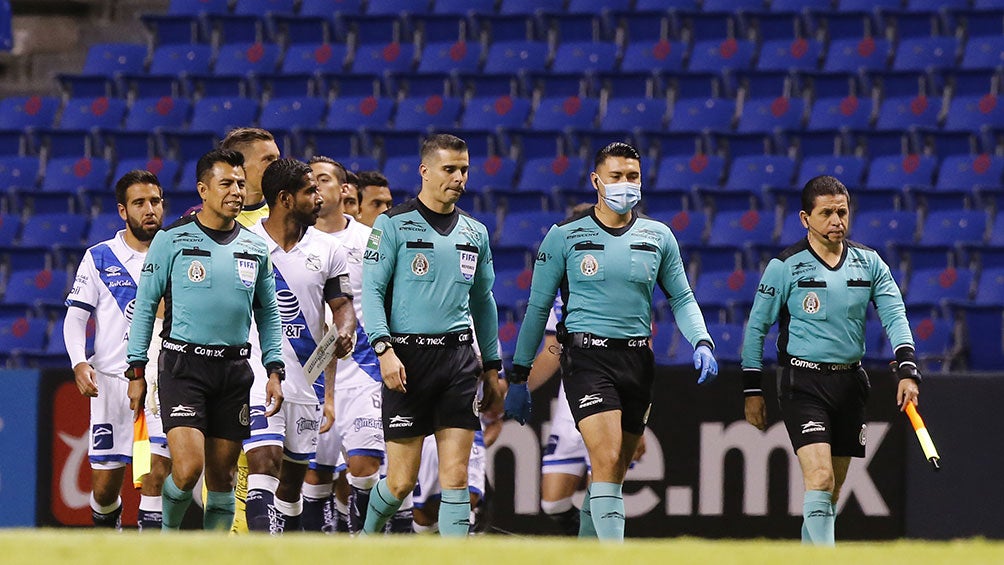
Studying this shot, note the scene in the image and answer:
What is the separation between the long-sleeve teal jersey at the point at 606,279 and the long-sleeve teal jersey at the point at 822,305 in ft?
1.91

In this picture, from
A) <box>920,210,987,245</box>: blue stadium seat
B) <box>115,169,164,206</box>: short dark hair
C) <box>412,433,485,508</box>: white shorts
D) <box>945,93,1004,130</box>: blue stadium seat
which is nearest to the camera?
<box>115,169,164,206</box>: short dark hair

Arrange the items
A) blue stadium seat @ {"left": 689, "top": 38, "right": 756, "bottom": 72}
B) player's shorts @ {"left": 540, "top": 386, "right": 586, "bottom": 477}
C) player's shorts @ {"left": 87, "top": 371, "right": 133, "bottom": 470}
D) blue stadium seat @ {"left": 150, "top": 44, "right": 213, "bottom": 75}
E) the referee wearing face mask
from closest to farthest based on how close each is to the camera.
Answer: the referee wearing face mask → player's shorts @ {"left": 87, "top": 371, "right": 133, "bottom": 470} → player's shorts @ {"left": 540, "top": 386, "right": 586, "bottom": 477} → blue stadium seat @ {"left": 689, "top": 38, "right": 756, "bottom": 72} → blue stadium seat @ {"left": 150, "top": 44, "right": 213, "bottom": 75}

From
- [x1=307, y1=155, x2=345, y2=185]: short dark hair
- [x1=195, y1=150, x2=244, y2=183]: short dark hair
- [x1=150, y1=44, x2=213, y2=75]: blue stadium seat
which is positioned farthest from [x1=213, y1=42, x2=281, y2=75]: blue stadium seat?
[x1=195, y1=150, x2=244, y2=183]: short dark hair

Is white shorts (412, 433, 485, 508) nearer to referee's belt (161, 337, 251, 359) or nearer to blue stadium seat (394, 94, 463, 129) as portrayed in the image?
referee's belt (161, 337, 251, 359)

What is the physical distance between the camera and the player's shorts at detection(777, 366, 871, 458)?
9.26m

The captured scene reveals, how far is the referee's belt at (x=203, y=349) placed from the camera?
8.49 meters

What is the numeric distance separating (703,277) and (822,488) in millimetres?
5889

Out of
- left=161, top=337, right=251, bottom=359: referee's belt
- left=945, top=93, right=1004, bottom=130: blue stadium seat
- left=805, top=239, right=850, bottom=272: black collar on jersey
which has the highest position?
left=945, top=93, right=1004, bottom=130: blue stadium seat

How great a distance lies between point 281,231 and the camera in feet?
31.5

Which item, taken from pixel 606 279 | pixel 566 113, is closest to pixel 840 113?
pixel 566 113

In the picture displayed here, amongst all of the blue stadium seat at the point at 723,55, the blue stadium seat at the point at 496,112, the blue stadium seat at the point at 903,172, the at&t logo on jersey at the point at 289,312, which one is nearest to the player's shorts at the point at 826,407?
the at&t logo on jersey at the point at 289,312

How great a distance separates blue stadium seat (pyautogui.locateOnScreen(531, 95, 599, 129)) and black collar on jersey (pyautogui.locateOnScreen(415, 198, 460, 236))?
29.2 feet

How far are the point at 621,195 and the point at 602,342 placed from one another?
2.63ft

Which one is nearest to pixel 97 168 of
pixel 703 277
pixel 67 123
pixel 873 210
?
pixel 67 123
